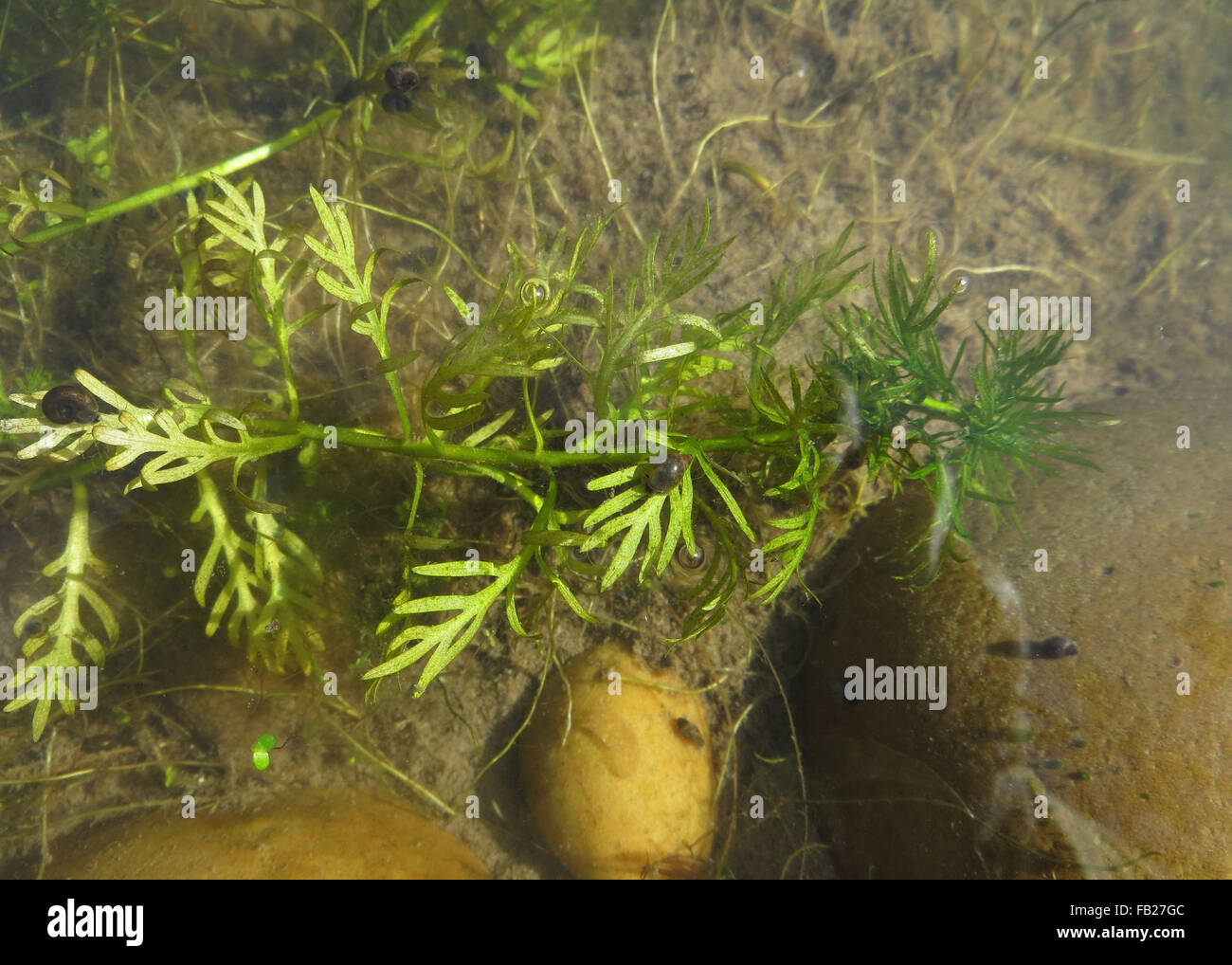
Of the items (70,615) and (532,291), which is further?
(70,615)

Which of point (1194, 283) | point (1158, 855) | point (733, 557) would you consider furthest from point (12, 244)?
point (1194, 283)

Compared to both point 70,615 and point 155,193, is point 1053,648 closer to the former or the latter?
point 70,615

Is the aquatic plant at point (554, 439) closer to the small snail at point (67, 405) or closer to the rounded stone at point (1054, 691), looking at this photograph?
the small snail at point (67, 405)

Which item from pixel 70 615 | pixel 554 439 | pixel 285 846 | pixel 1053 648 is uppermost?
pixel 554 439

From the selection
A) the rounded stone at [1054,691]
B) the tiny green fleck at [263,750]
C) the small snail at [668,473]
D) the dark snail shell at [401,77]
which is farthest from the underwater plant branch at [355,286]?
the rounded stone at [1054,691]

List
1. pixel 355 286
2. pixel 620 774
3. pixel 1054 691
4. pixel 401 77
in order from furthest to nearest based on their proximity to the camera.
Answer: pixel 401 77
pixel 620 774
pixel 1054 691
pixel 355 286

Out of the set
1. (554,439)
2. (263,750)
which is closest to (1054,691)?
(554,439)

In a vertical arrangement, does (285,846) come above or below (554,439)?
below
